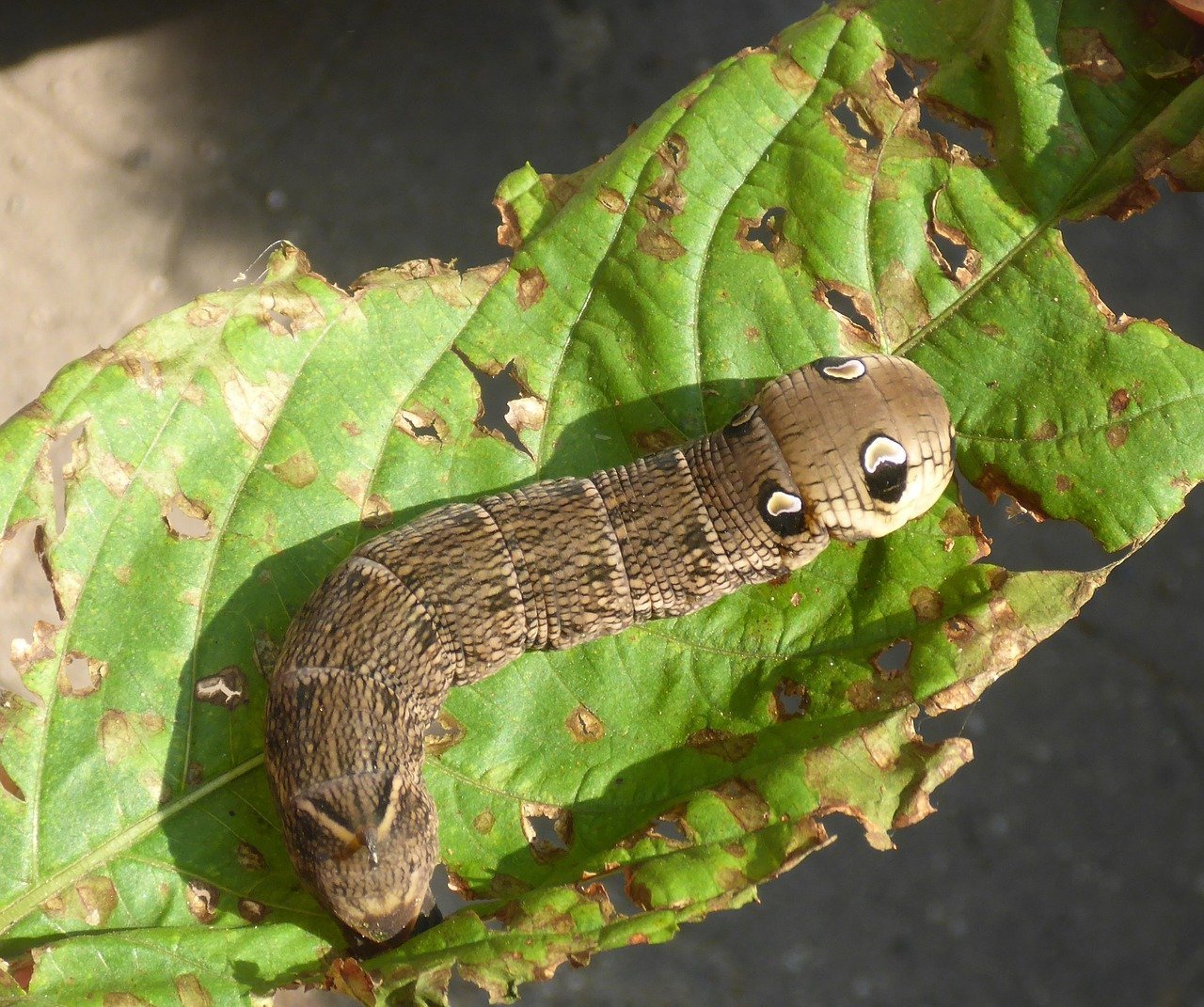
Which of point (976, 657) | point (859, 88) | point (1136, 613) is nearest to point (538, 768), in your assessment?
point (976, 657)

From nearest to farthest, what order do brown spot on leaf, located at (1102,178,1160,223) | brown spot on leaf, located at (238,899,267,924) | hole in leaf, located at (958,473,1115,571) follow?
brown spot on leaf, located at (1102,178,1160,223) → brown spot on leaf, located at (238,899,267,924) → hole in leaf, located at (958,473,1115,571)

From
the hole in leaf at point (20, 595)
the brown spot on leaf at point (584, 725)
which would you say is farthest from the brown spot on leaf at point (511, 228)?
the hole in leaf at point (20, 595)

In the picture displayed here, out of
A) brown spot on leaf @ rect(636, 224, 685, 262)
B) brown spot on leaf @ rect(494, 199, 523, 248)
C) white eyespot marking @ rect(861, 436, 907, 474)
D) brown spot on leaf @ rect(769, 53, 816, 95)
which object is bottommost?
white eyespot marking @ rect(861, 436, 907, 474)

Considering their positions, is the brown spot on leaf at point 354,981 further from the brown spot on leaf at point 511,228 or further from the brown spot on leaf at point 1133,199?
the brown spot on leaf at point 1133,199

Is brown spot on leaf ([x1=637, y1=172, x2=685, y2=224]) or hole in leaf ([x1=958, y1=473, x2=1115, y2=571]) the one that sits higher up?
brown spot on leaf ([x1=637, y1=172, x2=685, y2=224])

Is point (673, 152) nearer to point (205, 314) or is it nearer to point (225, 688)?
point (205, 314)

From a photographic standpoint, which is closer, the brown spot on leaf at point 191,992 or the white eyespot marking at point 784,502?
the brown spot on leaf at point 191,992

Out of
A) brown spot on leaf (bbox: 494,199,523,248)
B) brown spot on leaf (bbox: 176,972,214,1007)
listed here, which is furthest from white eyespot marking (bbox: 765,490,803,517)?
brown spot on leaf (bbox: 176,972,214,1007)

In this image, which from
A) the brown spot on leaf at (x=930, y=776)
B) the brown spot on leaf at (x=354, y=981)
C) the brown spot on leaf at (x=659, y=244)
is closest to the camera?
the brown spot on leaf at (x=930, y=776)

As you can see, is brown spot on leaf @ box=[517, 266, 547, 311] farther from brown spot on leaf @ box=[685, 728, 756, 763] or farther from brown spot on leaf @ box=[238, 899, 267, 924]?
brown spot on leaf @ box=[238, 899, 267, 924]

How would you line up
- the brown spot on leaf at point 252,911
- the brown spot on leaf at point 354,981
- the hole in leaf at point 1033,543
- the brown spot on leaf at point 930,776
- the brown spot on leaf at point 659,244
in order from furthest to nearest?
the hole in leaf at point 1033,543
the brown spot on leaf at point 659,244
the brown spot on leaf at point 252,911
the brown spot on leaf at point 354,981
the brown spot on leaf at point 930,776
